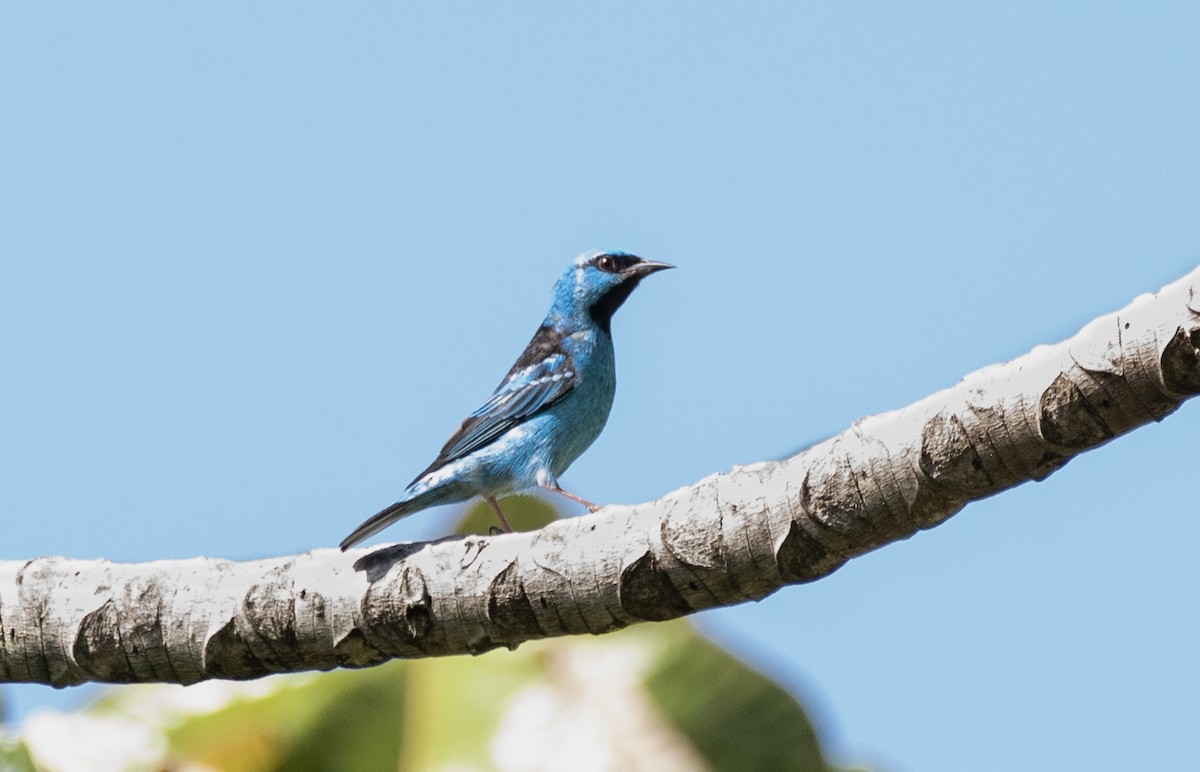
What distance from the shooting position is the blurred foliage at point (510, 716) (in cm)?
466

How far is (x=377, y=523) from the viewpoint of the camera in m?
→ 6.14

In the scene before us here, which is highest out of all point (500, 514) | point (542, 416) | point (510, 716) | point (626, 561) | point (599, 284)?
point (599, 284)

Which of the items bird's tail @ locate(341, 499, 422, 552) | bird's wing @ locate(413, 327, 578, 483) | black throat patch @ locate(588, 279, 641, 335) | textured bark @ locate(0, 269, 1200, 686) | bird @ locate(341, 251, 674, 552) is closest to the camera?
textured bark @ locate(0, 269, 1200, 686)

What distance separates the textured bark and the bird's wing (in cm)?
258

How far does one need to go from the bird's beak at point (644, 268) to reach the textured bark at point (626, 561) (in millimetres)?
4453

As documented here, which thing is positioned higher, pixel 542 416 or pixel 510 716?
pixel 542 416

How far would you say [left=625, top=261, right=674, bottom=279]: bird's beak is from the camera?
847cm

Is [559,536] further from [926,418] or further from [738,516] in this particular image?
[926,418]

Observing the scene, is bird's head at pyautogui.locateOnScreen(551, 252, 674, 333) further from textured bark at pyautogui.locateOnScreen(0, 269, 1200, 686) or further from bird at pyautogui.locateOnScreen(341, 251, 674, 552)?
textured bark at pyautogui.locateOnScreen(0, 269, 1200, 686)

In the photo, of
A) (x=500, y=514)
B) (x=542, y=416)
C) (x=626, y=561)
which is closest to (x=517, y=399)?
(x=542, y=416)

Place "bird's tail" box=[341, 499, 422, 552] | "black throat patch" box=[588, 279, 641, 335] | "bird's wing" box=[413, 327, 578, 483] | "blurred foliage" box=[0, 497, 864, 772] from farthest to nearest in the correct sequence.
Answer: "black throat patch" box=[588, 279, 641, 335]
"bird's wing" box=[413, 327, 578, 483]
"bird's tail" box=[341, 499, 422, 552]
"blurred foliage" box=[0, 497, 864, 772]

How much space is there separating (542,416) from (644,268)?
67.4 inches

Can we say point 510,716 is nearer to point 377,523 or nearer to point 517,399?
point 377,523

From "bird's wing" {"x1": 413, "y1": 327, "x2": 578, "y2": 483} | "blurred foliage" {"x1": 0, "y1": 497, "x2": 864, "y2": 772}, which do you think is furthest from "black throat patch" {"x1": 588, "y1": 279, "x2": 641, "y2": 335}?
"blurred foliage" {"x1": 0, "y1": 497, "x2": 864, "y2": 772}
